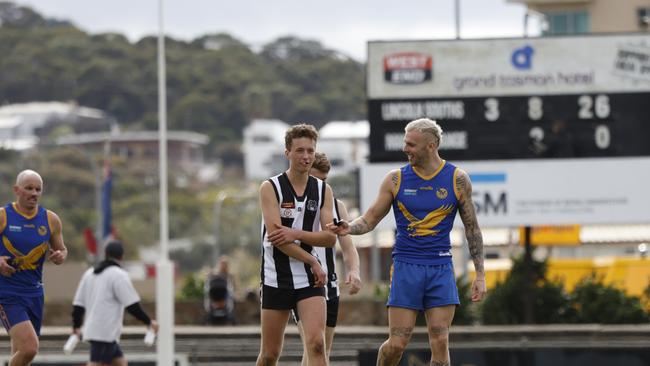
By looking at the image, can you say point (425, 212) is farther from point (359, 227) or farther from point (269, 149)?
point (269, 149)

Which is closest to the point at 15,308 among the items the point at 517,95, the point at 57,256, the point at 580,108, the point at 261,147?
the point at 57,256

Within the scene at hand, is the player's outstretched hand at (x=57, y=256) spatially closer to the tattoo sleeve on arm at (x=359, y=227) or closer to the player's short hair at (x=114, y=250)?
the tattoo sleeve on arm at (x=359, y=227)

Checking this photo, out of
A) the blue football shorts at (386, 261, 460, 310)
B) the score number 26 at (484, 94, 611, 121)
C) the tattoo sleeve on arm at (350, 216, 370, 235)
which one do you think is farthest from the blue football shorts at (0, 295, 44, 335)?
the score number 26 at (484, 94, 611, 121)

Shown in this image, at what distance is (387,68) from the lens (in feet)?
87.9

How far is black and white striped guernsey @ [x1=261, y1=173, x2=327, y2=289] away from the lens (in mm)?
11320

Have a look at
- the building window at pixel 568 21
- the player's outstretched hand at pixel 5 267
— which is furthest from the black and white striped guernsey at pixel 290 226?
the building window at pixel 568 21

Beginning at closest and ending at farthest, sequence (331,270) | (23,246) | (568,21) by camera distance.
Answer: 1. (331,270)
2. (23,246)
3. (568,21)

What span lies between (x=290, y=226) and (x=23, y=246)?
9.24ft

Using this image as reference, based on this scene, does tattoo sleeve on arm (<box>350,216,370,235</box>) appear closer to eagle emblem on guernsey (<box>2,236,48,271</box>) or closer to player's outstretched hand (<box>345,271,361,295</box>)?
player's outstretched hand (<box>345,271,361,295</box>)

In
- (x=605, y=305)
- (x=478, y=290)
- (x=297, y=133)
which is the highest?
(x=297, y=133)

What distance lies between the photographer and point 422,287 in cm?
1138

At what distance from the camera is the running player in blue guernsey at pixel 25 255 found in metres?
13.0

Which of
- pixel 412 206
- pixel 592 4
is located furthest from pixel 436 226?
pixel 592 4

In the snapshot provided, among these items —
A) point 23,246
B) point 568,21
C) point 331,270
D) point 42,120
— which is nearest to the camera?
point 331,270
